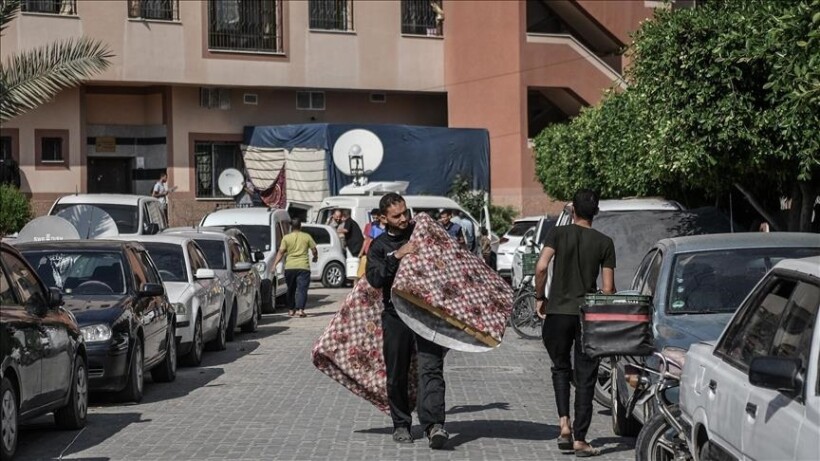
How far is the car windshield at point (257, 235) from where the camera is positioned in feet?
93.9

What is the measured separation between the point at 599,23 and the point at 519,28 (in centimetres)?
338

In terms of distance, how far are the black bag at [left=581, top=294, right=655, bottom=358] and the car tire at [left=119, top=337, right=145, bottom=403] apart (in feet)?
18.0

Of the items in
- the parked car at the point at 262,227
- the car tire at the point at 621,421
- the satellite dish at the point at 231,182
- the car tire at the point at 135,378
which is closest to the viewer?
the car tire at the point at 621,421

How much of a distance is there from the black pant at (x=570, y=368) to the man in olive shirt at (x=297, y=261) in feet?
48.3

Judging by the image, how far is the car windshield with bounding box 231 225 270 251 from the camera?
28.6 metres

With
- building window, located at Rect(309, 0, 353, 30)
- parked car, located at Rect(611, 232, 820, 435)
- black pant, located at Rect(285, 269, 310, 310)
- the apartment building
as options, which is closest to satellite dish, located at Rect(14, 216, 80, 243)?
black pant, located at Rect(285, 269, 310, 310)

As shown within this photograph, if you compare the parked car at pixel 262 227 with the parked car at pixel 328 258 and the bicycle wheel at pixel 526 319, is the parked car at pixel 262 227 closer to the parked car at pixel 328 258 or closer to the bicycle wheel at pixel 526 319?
the parked car at pixel 328 258

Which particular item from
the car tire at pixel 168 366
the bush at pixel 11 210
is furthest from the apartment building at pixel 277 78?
the car tire at pixel 168 366

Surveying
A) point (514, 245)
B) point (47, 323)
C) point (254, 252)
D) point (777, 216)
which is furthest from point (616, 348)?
point (514, 245)

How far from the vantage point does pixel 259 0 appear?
4312cm

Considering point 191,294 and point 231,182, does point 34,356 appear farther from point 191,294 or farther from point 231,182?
point 231,182

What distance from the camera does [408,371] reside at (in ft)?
37.2

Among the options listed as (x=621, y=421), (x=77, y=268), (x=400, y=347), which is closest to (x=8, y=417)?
(x=400, y=347)

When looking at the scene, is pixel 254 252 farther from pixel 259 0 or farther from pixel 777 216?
pixel 259 0
